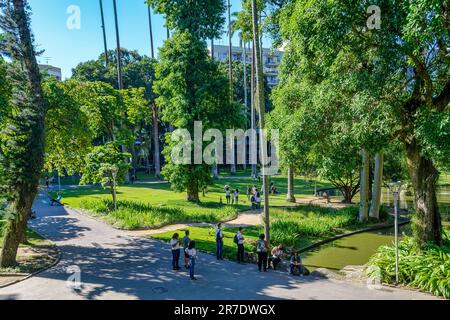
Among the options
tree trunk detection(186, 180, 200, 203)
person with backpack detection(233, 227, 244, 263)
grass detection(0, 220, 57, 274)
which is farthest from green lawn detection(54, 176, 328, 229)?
person with backpack detection(233, 227, 244, 263)

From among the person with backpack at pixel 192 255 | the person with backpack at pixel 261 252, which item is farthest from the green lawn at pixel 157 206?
the person with backpack at pixel 261 252

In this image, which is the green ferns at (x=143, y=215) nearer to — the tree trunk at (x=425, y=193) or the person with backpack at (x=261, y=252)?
the person with backpack at (x=261, y=252)

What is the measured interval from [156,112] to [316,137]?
119ft

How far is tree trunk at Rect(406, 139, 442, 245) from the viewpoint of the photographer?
13305mm

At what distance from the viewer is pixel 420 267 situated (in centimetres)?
1203

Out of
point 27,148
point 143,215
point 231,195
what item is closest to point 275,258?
point 143,215

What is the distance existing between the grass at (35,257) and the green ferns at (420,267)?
12.2 metres

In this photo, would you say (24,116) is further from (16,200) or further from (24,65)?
(16,200)

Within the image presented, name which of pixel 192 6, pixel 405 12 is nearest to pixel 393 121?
pixel 405 12

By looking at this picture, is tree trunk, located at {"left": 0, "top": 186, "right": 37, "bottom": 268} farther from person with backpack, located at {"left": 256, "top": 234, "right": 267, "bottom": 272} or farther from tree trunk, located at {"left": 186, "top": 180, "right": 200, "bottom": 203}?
tree trunk, located at {"left": 186, "top": 180, "right": 200, "bottom": 203}

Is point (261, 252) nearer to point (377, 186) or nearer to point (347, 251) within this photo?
point (347, 251)

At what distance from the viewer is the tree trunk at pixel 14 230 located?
45.1 feet

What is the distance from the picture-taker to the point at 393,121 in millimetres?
11797

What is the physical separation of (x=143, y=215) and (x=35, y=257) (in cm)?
718
